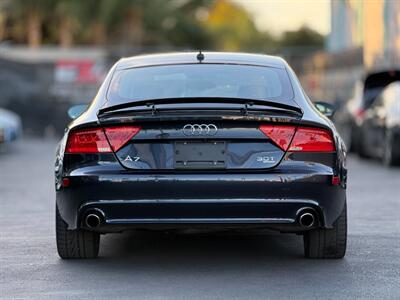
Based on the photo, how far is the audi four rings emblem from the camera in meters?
6.94

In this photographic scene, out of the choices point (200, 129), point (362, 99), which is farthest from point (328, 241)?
point (362, 99)

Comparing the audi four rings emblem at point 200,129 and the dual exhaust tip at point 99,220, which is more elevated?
the audi four rings emblem at point 200,129

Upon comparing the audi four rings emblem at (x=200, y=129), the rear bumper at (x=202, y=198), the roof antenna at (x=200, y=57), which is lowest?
the rear bumper at (x=202, y=198)

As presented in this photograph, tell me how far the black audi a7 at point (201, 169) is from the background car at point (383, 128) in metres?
10.4

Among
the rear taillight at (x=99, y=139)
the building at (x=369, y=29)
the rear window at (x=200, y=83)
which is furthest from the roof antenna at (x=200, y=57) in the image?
the building at (x=369, y=29)

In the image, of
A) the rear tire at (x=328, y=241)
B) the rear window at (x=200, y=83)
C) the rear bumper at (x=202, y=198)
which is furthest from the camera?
the rear window at (x=200, y=83)

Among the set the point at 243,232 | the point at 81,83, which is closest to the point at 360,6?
the point at 81,83

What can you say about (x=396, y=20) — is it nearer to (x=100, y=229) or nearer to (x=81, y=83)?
(x=81, y=83)

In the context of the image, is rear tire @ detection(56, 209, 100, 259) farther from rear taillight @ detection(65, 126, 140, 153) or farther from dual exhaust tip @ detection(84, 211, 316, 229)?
rear taillight @ detection(65, 126, 140, 153)

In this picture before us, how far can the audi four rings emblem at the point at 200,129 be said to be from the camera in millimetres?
6938

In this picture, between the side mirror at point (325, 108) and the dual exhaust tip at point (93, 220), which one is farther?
the side mirror at point (325, 108)

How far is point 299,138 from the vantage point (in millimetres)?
7027

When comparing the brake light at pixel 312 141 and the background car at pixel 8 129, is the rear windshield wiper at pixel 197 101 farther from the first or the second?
the background car at pixel 8 129

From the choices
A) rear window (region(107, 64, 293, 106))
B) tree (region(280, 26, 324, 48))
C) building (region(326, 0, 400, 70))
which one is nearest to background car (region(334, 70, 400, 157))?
building (region(326, 0, 400, 70))
